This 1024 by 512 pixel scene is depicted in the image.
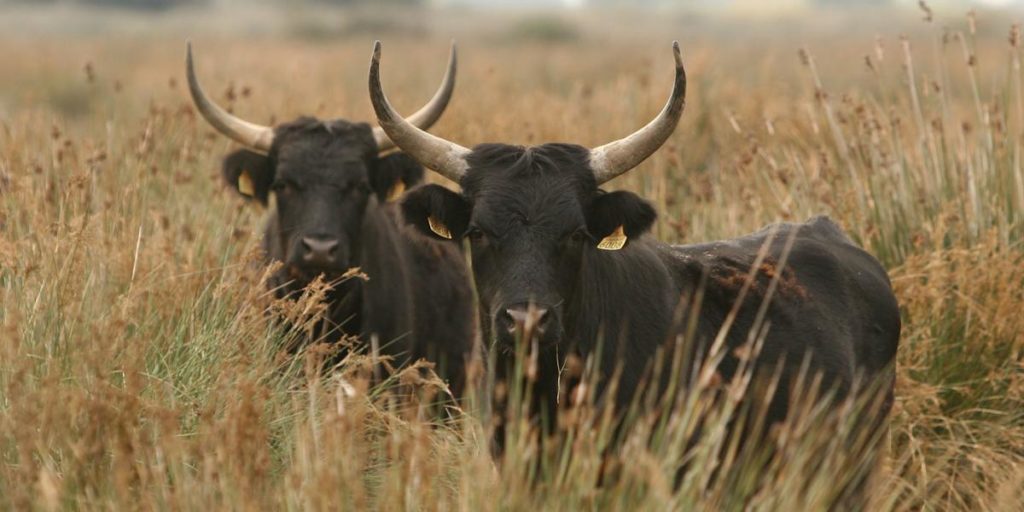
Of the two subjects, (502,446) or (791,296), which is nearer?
(502,446)

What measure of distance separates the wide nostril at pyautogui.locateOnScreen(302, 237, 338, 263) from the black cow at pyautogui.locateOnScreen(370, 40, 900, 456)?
5.89ft

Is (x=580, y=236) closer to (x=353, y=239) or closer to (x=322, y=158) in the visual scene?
(x=353, y=239)

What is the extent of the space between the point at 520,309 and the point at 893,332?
6.31 ft

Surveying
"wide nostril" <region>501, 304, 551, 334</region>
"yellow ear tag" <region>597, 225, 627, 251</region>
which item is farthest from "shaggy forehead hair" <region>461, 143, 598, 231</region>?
"wide nostril" <region>501, 304, 551, 334</region>

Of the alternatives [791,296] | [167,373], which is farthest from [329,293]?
[791,296]

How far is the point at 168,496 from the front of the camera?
3.77 m

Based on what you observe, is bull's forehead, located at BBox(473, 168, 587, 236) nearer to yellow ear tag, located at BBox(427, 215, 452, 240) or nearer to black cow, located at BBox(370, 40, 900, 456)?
black cow, located at BBox(370, 40, 900, 456)

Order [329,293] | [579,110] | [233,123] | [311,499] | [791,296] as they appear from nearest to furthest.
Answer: [311,499] < [791,296] < [329,293] < [233,123] < [579,110]

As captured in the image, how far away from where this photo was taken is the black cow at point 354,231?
288 inches

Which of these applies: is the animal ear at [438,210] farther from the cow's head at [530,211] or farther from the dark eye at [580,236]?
the dark eye at [580,236]

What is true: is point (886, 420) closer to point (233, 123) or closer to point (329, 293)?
point (329, 293)

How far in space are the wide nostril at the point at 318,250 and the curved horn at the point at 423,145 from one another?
1.78 metres

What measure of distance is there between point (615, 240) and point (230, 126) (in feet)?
11.8

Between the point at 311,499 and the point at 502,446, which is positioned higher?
the point at 311,499
